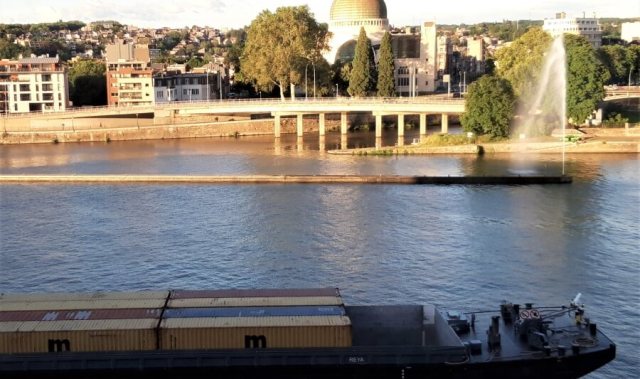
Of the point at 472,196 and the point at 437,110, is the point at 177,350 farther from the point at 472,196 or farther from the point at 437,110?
the point at 437,110

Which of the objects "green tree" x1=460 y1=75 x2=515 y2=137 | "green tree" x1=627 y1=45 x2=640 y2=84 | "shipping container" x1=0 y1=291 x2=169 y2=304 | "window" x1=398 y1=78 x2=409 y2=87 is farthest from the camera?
"green tree" x1=627 y1=45 x2=640 y2=84

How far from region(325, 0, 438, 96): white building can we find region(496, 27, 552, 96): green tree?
1974cm

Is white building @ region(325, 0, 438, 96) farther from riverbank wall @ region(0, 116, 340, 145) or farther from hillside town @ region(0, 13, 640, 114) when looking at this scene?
riverbank wall @ region(0, 116, 340, 145)

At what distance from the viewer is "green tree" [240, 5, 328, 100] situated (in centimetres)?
6831

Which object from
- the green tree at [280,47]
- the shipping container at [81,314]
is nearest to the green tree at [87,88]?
the green tree at [280,47]

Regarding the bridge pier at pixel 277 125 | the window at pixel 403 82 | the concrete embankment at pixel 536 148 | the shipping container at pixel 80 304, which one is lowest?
the shipping container at pixel 80 304

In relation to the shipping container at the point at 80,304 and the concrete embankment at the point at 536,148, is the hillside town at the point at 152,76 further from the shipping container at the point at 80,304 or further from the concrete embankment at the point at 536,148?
the shipping container at the point at 80,304

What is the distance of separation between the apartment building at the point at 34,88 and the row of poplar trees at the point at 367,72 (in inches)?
926

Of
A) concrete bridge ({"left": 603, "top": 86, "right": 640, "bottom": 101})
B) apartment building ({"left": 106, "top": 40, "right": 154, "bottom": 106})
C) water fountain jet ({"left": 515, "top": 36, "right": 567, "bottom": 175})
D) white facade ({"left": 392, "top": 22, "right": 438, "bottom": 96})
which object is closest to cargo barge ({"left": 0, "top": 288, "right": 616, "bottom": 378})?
water fountain jet ({"left": 515, "top": 36, "right": 567, "bottom": 175})

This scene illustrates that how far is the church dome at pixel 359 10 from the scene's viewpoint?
277 feet

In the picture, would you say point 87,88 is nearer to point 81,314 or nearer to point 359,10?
point 359,10

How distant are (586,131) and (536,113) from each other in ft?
11.1

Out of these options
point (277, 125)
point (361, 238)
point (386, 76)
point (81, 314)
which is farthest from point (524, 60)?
point (81, 314)

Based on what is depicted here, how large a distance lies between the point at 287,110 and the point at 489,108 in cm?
1705
